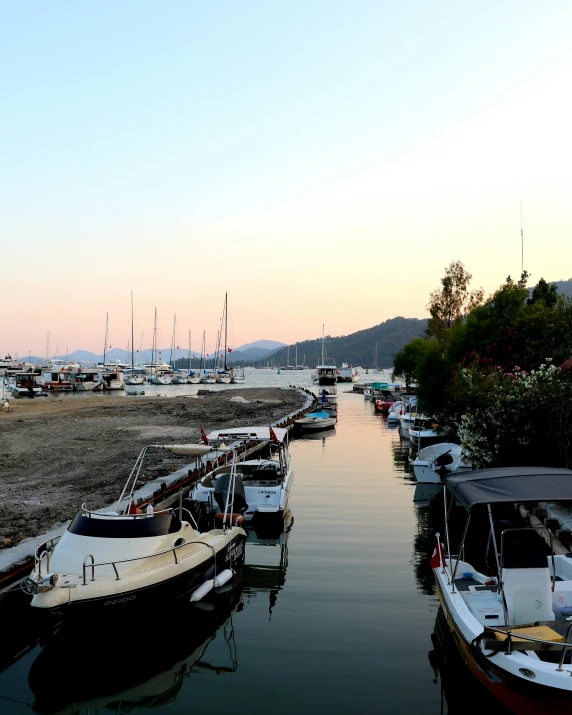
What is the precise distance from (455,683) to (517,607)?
1.91 metres

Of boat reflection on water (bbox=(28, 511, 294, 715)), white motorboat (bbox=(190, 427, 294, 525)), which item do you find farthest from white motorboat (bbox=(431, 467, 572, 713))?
white motorboat (bbox=(190, 427, 294, 525))

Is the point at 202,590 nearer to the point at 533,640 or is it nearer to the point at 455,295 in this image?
the point at 533,640

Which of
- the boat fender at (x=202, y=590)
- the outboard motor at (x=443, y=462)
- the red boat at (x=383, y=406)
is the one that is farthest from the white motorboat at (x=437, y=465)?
the red boat at (x=383, y=406)

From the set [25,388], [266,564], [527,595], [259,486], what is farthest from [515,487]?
[25,388]

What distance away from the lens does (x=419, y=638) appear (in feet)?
39.9

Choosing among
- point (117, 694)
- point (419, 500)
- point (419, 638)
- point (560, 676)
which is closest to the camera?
point (560, 676)

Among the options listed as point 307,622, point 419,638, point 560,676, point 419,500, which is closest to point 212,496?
point 307,622

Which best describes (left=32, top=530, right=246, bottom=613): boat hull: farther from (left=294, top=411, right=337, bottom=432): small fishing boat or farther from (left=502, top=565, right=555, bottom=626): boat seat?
(left=294, top=411, right=337, bottom=432): small fishing boat

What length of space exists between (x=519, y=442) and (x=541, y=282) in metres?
20.4

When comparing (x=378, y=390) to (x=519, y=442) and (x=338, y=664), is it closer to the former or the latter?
(x=519, y=442)

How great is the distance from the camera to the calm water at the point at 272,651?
9922 mm

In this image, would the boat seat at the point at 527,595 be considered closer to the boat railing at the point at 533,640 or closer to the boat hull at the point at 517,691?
the boat railing at the point at 533,640

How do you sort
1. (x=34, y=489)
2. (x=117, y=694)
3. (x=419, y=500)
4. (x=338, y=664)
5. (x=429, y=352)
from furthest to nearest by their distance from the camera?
(x=429, y=352)
(x=419, y=500)
(x=34, y=489)
(x=338, y=664)
(x=117, y=694)

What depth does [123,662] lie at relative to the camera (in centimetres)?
1109
